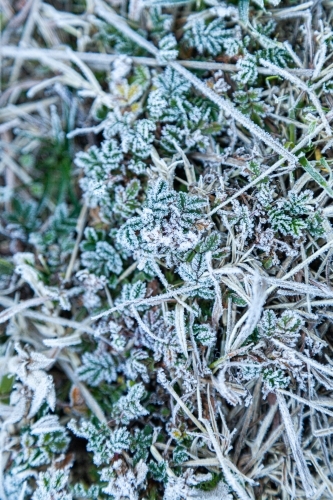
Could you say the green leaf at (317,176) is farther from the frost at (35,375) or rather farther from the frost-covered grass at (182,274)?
the frost at (35,375)

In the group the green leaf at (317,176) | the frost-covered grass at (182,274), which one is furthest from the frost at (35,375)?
the green leaf at (317,176)

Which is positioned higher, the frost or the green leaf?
the green leaf

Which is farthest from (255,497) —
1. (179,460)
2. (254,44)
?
(254,44)

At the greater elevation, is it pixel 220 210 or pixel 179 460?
pixel 220 210

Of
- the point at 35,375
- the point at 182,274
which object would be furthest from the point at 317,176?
the point at 35,375

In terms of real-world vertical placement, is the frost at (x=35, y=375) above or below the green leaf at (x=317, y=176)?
below

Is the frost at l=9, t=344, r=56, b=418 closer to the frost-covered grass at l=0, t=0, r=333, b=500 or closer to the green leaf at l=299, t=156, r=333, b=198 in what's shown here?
the frost-covered grass at l=0, t=0, r=333, b=500

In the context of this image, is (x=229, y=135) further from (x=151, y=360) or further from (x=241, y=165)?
(x=151, y=360)

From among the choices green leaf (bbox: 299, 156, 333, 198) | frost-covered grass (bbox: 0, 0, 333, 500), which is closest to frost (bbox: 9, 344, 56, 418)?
frost-covered grass (bbox: 0, 0, 333, 500)
